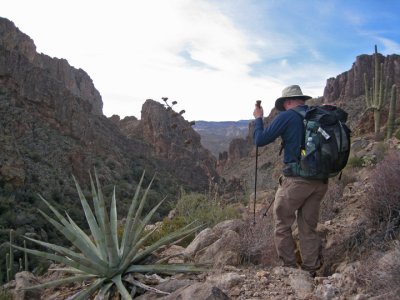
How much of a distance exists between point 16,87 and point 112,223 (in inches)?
1581

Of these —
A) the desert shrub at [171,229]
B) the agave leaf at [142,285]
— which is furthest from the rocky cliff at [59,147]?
the agave leaf at [142,285]

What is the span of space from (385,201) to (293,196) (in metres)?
0.84

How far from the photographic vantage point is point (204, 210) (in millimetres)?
6641

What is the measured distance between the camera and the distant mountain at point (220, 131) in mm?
108938

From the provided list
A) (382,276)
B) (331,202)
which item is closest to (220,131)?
(331,202)

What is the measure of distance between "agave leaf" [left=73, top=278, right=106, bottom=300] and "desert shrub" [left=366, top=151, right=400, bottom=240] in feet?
7.68

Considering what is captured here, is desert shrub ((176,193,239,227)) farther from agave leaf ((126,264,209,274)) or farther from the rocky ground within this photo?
agave leaf ((126,264,209,274))

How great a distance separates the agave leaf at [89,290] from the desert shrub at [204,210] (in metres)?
2.37

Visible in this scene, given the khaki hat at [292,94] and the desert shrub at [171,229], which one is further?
the desert shrub at [171,229]

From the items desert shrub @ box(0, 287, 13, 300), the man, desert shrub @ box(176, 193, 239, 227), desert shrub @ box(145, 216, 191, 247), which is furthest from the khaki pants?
desert shrub @ box(0, 287, 13, 300)

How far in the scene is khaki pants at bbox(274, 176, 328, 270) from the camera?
392cm

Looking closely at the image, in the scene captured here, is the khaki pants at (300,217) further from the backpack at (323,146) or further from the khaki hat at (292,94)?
the khaki hat at (292,94)

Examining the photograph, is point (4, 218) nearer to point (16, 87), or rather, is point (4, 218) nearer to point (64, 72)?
point (16, 87)

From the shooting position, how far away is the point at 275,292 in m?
3.26
